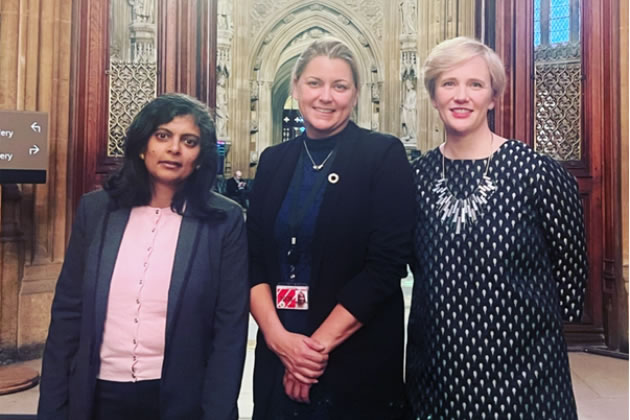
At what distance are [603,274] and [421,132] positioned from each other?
6.62 metres

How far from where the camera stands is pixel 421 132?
1069cm

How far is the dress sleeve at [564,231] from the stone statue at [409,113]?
13.4 metres

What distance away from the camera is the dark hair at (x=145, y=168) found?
4.93 feet

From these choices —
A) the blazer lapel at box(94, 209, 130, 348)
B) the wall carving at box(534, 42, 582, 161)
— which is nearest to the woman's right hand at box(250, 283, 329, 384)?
the blazer lapel at box(94, 209, 130, 348)

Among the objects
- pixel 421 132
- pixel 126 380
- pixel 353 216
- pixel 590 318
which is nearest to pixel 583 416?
pixel 590 318

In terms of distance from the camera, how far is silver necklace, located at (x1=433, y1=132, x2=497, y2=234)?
155 centimetres

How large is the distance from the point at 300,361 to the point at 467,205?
1.96ft

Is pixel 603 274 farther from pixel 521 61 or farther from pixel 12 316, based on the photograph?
pixel 12 316

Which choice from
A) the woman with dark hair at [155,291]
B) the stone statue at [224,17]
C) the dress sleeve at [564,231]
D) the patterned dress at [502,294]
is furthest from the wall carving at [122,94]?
the stone statue at [224,17]

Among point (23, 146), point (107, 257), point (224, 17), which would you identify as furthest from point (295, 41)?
point (107, 257)

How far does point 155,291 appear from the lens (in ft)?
4.82

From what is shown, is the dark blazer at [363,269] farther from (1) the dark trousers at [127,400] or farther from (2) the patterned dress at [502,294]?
(1) the dark trousers at [127,400]

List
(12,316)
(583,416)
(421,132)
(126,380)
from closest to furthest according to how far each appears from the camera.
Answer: (126,380) < (583,416) < (12,316) < (421,132)

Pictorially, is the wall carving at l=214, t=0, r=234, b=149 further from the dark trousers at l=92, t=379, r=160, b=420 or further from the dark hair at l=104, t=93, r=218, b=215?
the dark trousers at l=92, t=379, r=160, b=420
